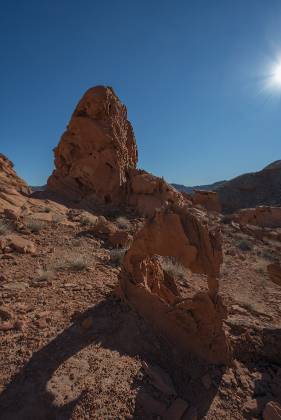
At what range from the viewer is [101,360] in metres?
3.19

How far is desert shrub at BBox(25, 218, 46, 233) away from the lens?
7.85 meters

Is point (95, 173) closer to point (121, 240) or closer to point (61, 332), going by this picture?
point (121, 240)

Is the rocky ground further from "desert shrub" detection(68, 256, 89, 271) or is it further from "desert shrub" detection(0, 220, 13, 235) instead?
"desert shrub" detection(0, 220, 13, 235)

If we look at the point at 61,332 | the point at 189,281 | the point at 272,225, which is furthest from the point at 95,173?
the point at 272,225

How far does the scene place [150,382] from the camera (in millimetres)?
3068

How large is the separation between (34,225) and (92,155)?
6852 mm

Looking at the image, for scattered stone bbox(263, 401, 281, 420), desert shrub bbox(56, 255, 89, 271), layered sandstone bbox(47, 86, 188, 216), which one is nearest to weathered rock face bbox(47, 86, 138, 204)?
layered sandstone bbox(47, 86, 188, 216)

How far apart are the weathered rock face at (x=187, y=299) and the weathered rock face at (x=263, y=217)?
17.1 m

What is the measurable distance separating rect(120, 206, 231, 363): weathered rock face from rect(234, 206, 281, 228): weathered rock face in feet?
56.3

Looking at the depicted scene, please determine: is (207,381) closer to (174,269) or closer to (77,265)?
(77,265)

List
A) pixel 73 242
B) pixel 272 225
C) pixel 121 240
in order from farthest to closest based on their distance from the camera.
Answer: pixel 272 225, pixel 121 240, pixel 73 242

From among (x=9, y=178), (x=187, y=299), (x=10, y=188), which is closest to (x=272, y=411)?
(x=187, y=299)

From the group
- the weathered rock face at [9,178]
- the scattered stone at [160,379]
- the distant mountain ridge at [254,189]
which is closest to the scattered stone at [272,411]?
the scattered stone at [160,379]

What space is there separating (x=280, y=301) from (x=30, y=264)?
5.83 meters
